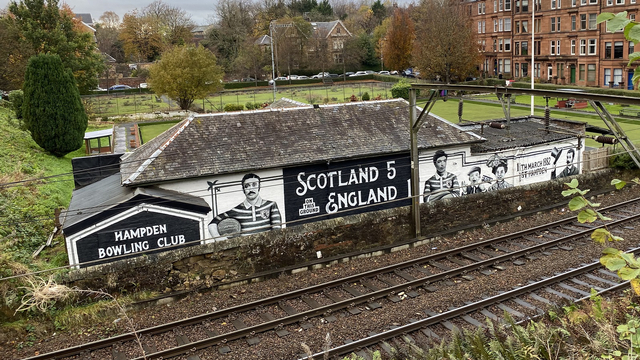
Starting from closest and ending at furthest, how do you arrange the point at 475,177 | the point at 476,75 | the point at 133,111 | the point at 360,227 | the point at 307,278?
the point at 307,278
the point at 360,227
the point at 475,177
the point at 133,111
the point at 476,75

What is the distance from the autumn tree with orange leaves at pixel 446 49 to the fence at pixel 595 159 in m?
35.4

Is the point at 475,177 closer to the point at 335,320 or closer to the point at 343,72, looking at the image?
the point at 335,320

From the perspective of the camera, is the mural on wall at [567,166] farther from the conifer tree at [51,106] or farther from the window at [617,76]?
the window at [617,76]

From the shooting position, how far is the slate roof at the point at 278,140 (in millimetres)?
17625

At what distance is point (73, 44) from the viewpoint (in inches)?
1752

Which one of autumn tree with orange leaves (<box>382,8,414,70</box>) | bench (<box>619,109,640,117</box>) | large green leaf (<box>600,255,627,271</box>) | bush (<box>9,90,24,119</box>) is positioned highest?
autumn tree with orange leaves (<box>382,8,414,70</box>)

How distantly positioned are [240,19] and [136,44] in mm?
18743

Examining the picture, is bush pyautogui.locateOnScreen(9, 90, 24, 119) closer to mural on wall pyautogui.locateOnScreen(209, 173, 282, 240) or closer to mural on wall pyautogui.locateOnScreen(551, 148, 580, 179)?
mural on wall pyautogui.locateOnScreen(209, 173, 282, 240)

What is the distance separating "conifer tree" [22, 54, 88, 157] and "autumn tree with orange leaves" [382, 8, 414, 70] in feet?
187

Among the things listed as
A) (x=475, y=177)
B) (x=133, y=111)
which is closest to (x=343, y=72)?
(x=133, y=111)

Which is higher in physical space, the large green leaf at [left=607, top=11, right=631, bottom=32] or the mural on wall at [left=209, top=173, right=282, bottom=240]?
the large green leaf at [left=607, top=11, right=631, bottom=32]

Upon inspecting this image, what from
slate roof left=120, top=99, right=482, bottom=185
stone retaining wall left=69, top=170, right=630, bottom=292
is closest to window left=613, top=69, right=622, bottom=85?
stone retaining wall left=69, top=170, right=630, bottom=292

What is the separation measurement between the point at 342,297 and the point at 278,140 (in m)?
7.18

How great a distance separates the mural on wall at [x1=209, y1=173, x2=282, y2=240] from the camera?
17672 mm
